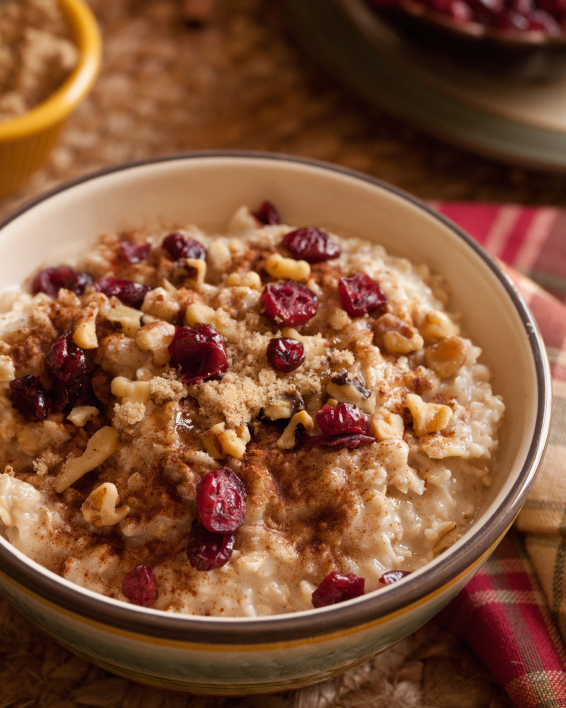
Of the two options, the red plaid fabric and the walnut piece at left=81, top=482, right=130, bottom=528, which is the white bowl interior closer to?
the red plaid fabric

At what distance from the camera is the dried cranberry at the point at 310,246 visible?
7.84 ft

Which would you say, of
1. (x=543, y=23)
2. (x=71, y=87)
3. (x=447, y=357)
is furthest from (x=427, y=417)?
(x=543, y=23)

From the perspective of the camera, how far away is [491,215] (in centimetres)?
345

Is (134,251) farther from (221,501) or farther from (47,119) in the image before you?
(47,119)

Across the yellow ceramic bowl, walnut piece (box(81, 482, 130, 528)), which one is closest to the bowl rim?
the yellow ceramic bowl

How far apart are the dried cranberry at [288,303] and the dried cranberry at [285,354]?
0.09 meters

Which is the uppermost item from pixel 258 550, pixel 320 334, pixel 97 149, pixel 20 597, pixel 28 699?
pixel 320 334

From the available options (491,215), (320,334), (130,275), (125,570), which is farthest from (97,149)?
(125,570)

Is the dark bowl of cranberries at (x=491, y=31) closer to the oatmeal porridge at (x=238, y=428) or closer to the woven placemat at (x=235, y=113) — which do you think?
the woven placemat at (x=235, y=113)

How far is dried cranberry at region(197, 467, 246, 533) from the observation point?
1.75 metres

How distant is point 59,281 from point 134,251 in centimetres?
26

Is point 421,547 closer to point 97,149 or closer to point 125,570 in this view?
point 125,570

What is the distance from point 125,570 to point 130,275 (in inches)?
38.5

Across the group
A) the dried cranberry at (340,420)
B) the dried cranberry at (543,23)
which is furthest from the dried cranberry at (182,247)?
the dried cranberry at (543,23)
